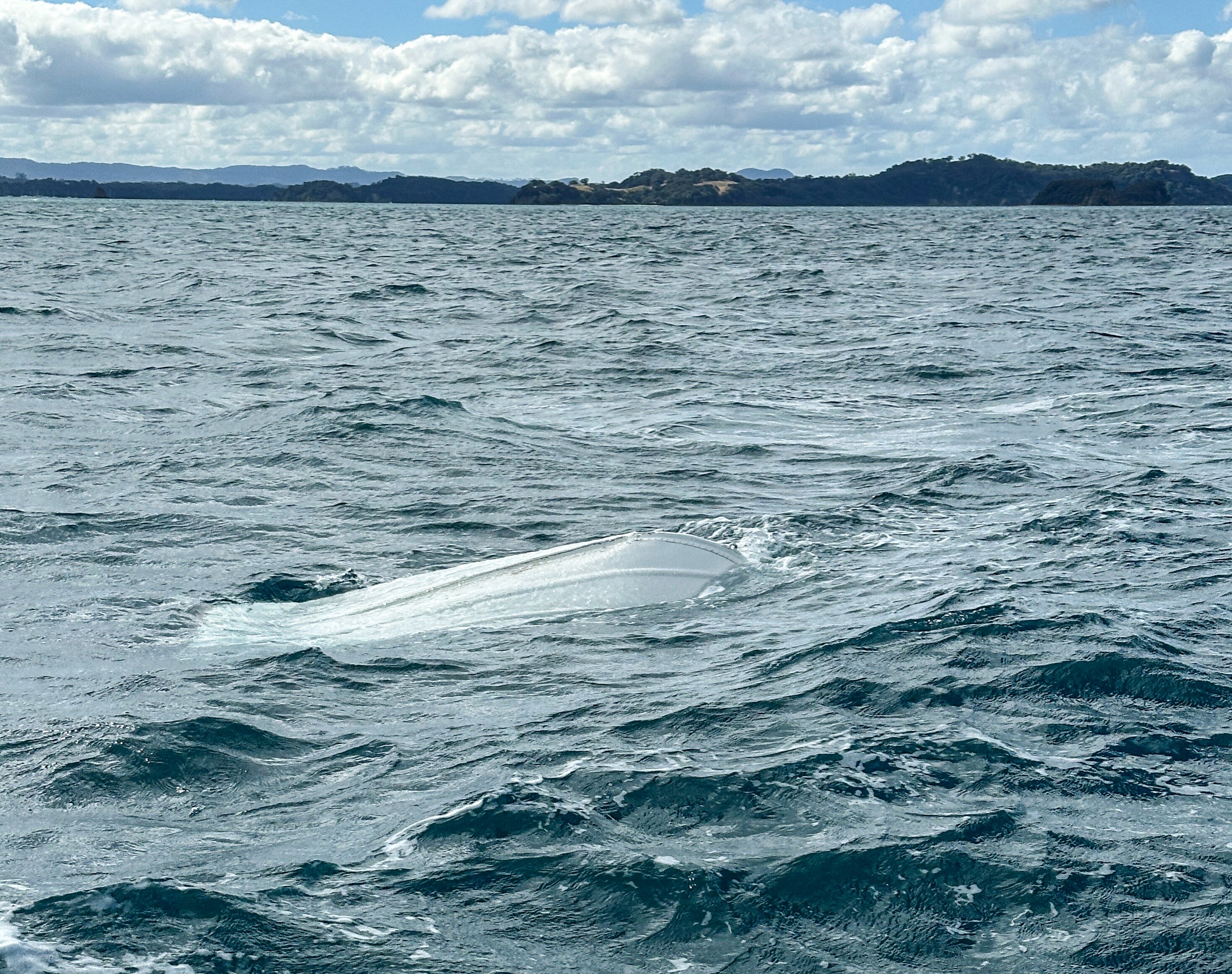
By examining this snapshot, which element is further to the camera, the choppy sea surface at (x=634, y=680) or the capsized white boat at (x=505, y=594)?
the capsized white boat at (x=505, y=594)

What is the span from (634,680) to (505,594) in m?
1.97

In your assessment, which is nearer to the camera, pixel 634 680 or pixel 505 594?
pixel 634 680

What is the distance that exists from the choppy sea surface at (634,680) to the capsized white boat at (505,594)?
308mm

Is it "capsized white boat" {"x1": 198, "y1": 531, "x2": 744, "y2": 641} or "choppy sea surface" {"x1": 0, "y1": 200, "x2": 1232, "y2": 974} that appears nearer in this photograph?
"choppy sea surface" {"x1": 0, "y1": 200, "x2": 1232, "y2": 974}

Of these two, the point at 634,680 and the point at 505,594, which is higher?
the point at 505,594

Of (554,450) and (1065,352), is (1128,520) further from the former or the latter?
(1065,352)

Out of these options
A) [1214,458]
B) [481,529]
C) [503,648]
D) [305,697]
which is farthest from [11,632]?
[1214,458]

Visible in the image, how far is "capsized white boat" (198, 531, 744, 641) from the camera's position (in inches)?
410

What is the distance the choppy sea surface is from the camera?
19.2 feet

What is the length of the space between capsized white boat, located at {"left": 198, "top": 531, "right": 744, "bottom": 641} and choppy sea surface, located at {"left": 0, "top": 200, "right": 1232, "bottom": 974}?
12.1 inches

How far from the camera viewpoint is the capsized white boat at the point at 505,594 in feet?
34.1

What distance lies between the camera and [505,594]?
1074 centimetres

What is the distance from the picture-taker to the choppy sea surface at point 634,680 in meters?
5.87

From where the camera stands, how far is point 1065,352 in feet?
87.4
